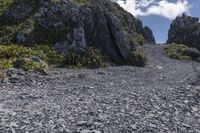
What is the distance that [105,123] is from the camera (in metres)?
17.4

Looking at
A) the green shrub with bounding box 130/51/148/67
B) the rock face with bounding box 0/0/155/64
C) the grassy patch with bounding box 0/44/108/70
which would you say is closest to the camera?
the grassy patch with bounding box 0/44/108/70

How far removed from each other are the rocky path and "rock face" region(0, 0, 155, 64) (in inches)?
600

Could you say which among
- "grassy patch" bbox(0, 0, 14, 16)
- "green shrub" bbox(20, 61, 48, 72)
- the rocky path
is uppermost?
"grassy patch" bbox(0, 0, 14, 16)

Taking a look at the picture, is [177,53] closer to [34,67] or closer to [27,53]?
[27,53]

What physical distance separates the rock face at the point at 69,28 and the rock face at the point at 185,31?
5812 cm

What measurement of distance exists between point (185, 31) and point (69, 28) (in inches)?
2791

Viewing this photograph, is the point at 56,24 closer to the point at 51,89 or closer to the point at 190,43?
the point at 51,89

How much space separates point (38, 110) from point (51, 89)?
20.2ft

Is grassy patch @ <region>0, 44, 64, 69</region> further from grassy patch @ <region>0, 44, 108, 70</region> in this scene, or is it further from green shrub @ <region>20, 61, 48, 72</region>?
green shrub @ <region>20, 61, 48, 72</region>

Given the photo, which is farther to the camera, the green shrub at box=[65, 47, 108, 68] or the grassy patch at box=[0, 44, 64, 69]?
the green shrub at box=[65, 47, 108, 68]

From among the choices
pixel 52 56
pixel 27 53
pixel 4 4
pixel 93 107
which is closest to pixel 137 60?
pixel 52 56

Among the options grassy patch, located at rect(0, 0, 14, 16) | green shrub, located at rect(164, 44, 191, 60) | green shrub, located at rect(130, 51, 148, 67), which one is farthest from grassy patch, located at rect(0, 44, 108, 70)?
green shrub, located at rect(164, 44, 191, 60)

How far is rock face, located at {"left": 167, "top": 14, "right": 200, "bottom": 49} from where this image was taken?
105 meters

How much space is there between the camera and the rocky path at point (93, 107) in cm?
1681
